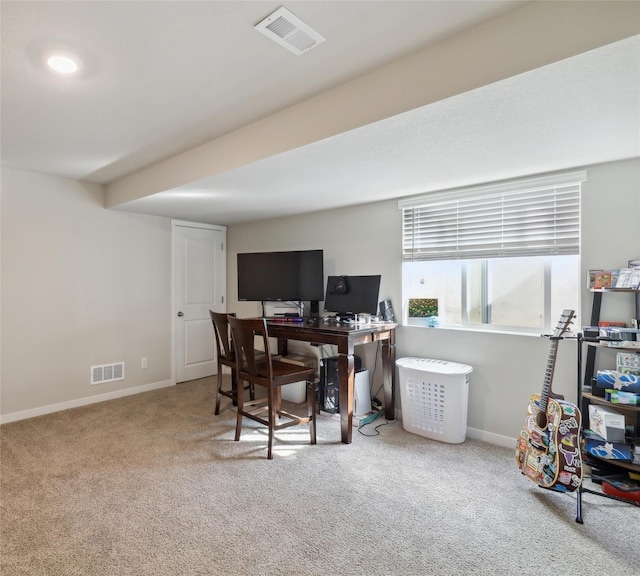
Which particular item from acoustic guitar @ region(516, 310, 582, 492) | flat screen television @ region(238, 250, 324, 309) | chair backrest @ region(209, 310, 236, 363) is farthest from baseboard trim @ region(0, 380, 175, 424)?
acoustic guitar @ region(516, 310, 582, 492)

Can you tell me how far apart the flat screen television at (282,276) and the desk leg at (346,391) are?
3.68ft

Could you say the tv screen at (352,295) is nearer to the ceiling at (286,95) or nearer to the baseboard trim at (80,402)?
the ceiling at (286,95)

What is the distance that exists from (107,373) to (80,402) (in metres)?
0.37

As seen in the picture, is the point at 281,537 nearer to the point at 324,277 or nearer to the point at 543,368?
the point at 543,368

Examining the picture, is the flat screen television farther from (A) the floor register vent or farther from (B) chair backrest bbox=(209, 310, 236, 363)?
(A) the floor register vent

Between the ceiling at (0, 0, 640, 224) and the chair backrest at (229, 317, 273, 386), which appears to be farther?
the chair backrest at (229, 317, 273, 386)

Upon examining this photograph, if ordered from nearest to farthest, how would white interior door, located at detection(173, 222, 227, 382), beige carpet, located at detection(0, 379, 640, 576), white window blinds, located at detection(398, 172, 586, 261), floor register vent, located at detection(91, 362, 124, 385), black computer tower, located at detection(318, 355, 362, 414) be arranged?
beige carpet, located at detection(0, 379, 640, 576), white window blinds, located at detection(398, 172, 586, 261), black computer tower, located at detection(318, 355, 362, 414), floor register vent, located at detection(91, 362, 124, 385), white interior door, located at detection(173, 222, 227, 382)

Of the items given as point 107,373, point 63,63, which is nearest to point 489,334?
point 63,63

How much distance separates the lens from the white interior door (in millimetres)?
4664

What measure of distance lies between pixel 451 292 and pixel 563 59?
2180 millimetres

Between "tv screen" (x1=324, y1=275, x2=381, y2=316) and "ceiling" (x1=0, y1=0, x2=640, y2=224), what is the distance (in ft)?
2.97

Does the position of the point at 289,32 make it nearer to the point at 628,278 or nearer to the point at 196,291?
the point at 628,278

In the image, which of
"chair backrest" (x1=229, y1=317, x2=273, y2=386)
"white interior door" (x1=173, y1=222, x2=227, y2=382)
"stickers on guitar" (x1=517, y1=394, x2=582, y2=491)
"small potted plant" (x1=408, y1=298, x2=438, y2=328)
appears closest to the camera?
"stickers on guitar" (x1=517, y1=394, x2=582, y2=491)

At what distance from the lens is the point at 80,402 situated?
3.80 metres
